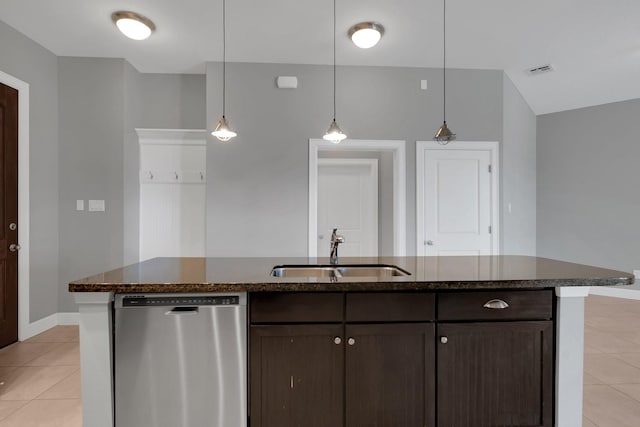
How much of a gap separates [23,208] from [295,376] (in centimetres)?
334

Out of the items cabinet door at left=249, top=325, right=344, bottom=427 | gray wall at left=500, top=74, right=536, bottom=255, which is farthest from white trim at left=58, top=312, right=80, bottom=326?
gray wall at left=500, top=74, right=536, bottom=255

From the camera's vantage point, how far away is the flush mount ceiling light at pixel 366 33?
3004 mm

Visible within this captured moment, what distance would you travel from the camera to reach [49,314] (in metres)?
3.55

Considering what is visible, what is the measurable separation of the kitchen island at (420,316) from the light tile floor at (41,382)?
96cm

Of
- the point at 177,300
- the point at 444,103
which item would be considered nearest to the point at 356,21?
the point at 444,103

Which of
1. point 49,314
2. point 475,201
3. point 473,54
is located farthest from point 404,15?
point 49,314

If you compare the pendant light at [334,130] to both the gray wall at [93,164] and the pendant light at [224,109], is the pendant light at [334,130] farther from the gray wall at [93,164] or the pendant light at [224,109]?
the gray wall at [93,164]

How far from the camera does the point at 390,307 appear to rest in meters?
1.55

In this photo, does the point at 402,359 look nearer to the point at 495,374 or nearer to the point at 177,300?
the point at 495,374

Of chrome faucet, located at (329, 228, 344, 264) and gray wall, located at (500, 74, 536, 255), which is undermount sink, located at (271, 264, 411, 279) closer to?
chrome faucet, located at (329, 228, 344, 264)

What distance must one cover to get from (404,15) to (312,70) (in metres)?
1.20

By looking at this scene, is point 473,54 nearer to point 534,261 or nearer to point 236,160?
point 534,261

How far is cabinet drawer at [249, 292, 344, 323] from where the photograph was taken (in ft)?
5.01

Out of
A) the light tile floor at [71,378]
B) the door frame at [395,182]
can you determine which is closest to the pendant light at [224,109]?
the door frame at [395,182]
